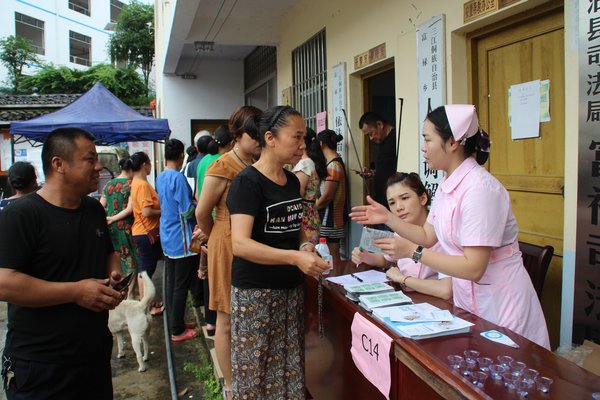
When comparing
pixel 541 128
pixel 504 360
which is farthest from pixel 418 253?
pixel 541 128

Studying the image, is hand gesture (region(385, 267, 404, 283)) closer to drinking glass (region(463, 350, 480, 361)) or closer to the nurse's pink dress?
the nurse's pink dress

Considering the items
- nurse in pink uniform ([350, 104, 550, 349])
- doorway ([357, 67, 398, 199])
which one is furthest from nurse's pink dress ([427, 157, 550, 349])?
doorway ([357, 67, 398, 199])

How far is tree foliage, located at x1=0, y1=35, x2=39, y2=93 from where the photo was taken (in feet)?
A: 80.4

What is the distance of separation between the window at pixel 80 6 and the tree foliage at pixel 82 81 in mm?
8954

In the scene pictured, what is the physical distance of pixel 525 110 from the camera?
9.83 feet

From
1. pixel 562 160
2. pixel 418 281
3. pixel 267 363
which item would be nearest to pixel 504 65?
pixel 562 160

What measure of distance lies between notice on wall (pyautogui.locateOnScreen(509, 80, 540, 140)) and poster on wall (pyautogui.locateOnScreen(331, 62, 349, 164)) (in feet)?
7.69

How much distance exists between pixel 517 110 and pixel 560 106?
1.10 feet

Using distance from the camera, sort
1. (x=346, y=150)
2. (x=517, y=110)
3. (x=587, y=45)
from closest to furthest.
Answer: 1. (x=587, y=45)
2. (x=517, y=110)
3. (x=346, y=150)

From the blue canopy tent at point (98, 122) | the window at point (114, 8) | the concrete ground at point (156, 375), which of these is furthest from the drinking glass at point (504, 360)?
the window at point (114, 8)

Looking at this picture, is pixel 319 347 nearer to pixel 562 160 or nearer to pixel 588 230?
pixel 588 230

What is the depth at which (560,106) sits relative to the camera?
274 cm

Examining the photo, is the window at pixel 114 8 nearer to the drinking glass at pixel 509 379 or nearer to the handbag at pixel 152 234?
the handbag at pixel 152 234

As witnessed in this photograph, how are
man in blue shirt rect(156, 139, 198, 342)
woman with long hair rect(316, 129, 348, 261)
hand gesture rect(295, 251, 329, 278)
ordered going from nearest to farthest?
hand gesture rect(295, 251, 329, 278)
man in blue shirt rect(156, 139, 198, 342)
woman with long hair rect(316, 129, 348, 261)
